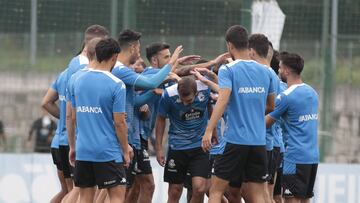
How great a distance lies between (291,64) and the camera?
13.9 metres

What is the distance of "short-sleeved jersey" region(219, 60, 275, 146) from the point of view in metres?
12.8

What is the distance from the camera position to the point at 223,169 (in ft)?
42.0

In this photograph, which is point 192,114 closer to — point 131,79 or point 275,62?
point 275,62

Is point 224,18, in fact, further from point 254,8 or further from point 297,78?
point 297,78

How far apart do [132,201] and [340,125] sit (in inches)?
254

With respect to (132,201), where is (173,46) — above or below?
above

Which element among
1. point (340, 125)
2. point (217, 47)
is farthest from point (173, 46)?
point (340, 125)

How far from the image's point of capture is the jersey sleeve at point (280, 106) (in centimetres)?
1374

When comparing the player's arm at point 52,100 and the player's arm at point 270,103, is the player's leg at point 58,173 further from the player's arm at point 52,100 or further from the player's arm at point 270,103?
the player's arm at point 270,103

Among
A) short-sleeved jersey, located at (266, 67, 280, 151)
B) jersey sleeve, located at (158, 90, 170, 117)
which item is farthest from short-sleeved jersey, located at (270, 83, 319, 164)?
jersey sleeve, located at (158, 90, 170, 117)

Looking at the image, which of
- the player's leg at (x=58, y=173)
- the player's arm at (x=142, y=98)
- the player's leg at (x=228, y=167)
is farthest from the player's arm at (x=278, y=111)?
the player's leg at (x=58, y=173)

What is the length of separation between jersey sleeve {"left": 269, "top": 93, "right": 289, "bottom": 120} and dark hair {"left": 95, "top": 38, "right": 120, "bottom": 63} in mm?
2396

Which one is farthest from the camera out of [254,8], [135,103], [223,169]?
[254,8]

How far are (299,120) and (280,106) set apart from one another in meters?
0.32
